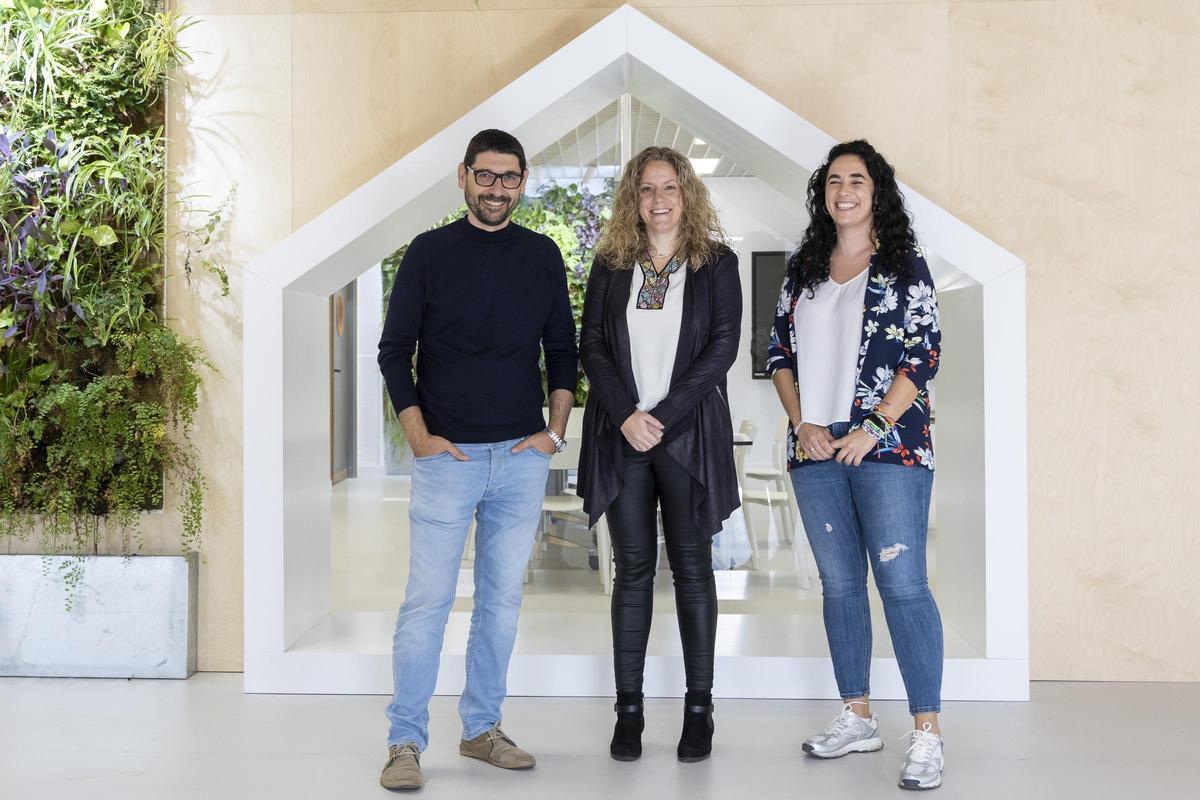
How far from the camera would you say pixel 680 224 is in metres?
2.67

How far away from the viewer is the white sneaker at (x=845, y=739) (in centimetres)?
268

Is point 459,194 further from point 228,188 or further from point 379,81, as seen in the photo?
point 228,188

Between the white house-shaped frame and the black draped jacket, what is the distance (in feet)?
2.74

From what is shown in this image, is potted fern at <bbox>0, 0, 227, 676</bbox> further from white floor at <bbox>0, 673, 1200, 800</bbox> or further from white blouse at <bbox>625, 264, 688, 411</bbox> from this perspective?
white blouse at <bbox>625, 264, 688, 411</bbox>

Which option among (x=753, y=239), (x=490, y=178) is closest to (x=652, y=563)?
(x=490, y=178)

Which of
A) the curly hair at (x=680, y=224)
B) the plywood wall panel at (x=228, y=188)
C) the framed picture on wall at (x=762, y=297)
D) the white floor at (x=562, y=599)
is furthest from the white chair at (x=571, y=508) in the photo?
the curly hair at (x=680, y=224)

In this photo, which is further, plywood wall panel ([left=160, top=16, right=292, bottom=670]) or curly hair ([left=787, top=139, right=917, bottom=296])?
plywood wall panel ([left=160, top=16, right=292, bottom=670])

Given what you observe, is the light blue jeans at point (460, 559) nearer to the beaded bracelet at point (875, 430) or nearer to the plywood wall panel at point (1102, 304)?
the beaded bracelet at point (875, 430)

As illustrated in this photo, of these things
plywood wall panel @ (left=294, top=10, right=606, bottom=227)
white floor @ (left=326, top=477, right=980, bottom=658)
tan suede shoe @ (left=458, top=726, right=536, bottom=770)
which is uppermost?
plywood wall panel @ (left=294, top=10, right=606, bottom=227)

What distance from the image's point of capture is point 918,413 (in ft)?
8.50

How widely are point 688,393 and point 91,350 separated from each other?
7.47ft

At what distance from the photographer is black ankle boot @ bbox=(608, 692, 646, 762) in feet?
8.71

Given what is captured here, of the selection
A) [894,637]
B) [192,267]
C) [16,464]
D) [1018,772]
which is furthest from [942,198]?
[16,464]

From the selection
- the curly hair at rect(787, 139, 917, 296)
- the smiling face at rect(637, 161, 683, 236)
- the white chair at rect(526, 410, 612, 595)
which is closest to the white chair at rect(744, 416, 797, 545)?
the white chair at rect(526, 410, 612, 595)
